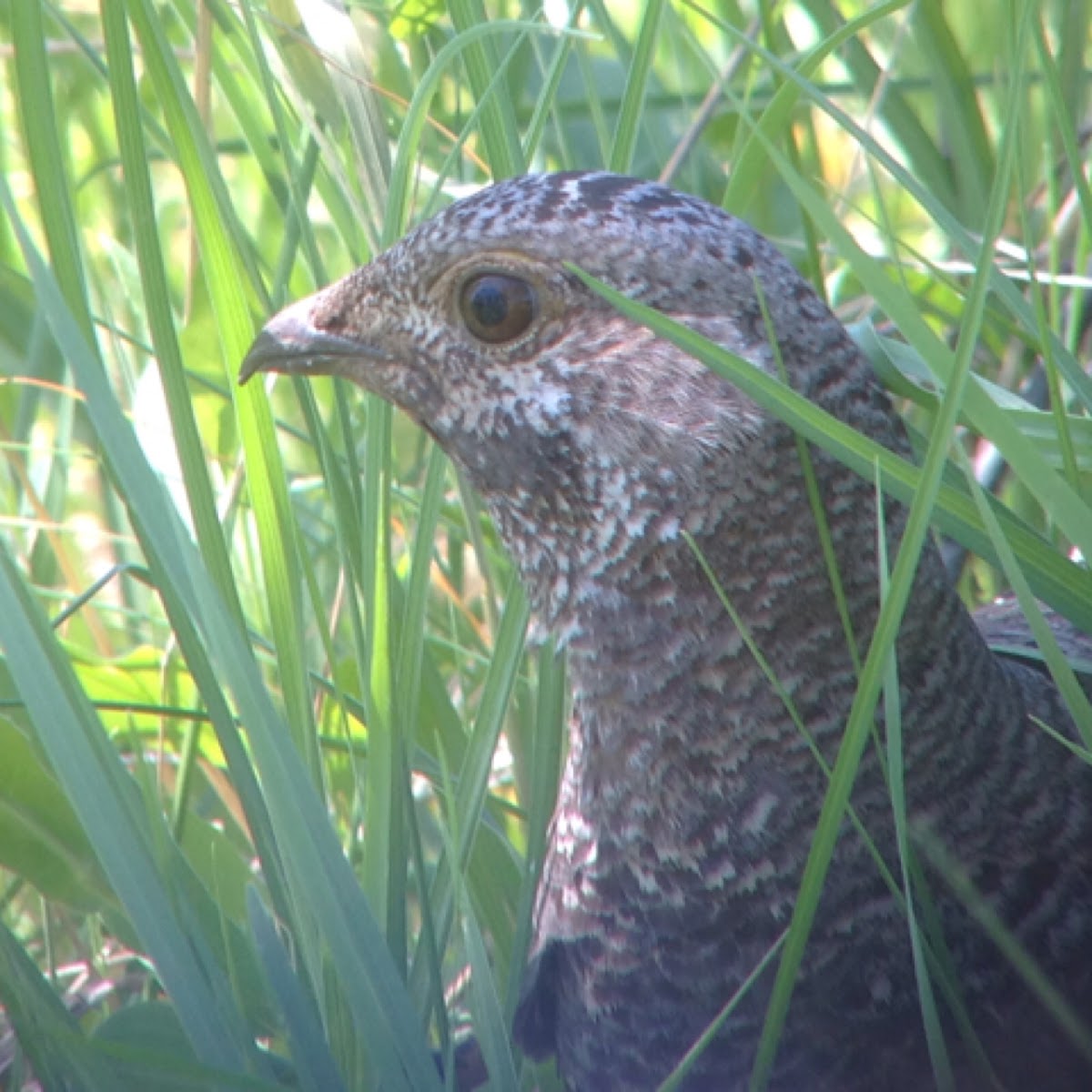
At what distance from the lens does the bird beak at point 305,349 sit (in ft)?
5.70

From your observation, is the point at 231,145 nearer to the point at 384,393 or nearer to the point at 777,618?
the point at 384,393

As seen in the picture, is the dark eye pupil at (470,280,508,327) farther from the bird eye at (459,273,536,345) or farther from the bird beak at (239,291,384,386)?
the bird beak at (239,291,384,386)

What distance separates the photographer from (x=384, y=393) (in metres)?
1.73

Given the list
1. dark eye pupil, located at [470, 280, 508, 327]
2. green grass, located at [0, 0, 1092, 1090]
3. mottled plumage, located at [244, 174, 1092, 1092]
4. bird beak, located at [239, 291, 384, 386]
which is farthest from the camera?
bird beak, located at [239, 291, 384, 386]

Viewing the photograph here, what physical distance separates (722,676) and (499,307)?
0.45 m

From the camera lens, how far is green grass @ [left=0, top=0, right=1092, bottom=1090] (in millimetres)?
1348

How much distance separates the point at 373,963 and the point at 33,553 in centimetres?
161

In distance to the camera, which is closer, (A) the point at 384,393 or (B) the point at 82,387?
(B) the point at 82,387

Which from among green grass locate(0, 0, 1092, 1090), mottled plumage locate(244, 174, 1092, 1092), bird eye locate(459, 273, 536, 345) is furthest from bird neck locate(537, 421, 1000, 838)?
bird eye locate(459, 273, 536, 345)

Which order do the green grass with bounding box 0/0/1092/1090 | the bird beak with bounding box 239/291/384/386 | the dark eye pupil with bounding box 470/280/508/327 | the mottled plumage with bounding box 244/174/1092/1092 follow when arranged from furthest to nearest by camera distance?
the bird beak with bounding box 239/291/384/386 < the dark eye pupil with bounding box 470/280/508/327 < the mottled plumage with bounding box 244/174/1092/1092 < the green grass with bounding box 0/0/1092/1090

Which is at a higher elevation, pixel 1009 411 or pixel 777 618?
pixel 1009 411

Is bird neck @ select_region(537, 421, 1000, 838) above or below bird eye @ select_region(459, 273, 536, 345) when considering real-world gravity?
below

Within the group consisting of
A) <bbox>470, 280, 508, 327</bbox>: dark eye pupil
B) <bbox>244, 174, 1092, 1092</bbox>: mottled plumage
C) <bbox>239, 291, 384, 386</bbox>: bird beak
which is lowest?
<bbox>244, 174, 1092, 1092</bbox>: mottled plumage

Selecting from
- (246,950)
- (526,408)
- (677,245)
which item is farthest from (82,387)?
(246,950)
